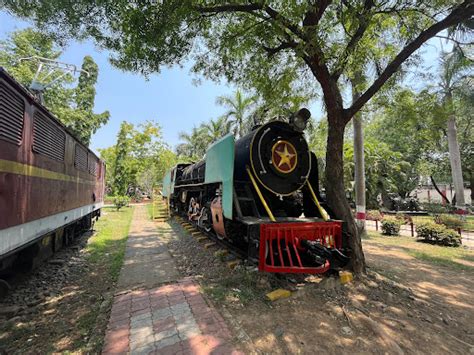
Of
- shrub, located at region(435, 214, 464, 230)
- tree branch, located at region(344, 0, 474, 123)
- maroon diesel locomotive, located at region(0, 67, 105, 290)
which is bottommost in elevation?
shrub, located at region(435, 214, 464, 230)

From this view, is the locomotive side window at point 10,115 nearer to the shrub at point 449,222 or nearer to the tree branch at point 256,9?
the tree branch at point 256,9

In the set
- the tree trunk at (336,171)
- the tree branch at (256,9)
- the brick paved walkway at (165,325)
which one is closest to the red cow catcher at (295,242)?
the tree trunk at (336,171)

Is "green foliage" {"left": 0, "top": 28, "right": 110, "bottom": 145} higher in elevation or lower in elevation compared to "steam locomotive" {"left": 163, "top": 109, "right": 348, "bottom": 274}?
higher

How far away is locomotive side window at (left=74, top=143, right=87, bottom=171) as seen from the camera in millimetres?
6159

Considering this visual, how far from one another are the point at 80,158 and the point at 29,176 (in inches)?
139

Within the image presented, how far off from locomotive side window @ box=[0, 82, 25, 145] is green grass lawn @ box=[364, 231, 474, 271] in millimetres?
9253

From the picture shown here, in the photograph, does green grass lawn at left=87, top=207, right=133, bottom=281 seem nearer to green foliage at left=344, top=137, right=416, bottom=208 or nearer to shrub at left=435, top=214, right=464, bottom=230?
shrub at left=435, top=214, right=464, bottom=230

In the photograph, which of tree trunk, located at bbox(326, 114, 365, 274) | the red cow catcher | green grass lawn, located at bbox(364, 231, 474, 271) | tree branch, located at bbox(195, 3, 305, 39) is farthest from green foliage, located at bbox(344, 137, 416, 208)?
the red cow catcher

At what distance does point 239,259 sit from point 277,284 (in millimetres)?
1349

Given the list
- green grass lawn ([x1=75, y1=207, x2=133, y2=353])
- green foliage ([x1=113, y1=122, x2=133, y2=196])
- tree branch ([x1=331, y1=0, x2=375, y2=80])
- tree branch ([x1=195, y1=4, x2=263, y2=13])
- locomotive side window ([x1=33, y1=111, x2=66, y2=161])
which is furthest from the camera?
green foliage ([x1=113, y1=122, x2=133, y2=196])

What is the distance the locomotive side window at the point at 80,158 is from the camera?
20.2 feet

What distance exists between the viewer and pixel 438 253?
8.05 meters

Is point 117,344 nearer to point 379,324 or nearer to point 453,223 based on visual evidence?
point 379,324

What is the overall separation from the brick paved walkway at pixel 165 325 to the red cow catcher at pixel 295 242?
112 centimetres
